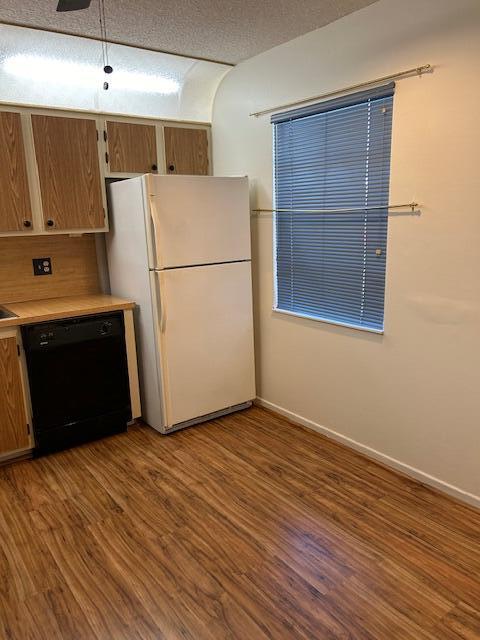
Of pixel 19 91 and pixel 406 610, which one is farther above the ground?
pixel 19 91

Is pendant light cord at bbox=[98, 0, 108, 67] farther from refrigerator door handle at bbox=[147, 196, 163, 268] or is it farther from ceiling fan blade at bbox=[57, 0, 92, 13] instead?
refrigerator door handle at bbox=[147, 196, 163, 268]

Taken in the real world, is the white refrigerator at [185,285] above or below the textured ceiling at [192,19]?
below

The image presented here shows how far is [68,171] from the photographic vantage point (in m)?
3.04

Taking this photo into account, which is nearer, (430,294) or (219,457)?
(430,294)

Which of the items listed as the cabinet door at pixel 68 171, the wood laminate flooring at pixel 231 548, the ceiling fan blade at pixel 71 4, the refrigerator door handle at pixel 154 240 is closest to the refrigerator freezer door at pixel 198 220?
the refrigerator door handle at pixel 154 240

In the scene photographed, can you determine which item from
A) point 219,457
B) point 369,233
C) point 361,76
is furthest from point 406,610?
point 361,76

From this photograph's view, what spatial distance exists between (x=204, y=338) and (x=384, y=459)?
1.37m

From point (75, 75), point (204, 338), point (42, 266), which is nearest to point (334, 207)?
point (204, 338)

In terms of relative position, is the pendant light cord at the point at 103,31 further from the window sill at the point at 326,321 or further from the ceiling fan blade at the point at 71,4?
the window sill at the point at 326,321

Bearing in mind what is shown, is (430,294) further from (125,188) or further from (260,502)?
(125,188)

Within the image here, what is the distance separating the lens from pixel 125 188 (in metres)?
3.05

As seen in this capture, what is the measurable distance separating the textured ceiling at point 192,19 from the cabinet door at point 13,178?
22.3 inches

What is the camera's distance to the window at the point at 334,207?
2.57 meters

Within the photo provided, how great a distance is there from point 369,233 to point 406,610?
1.80 meters
